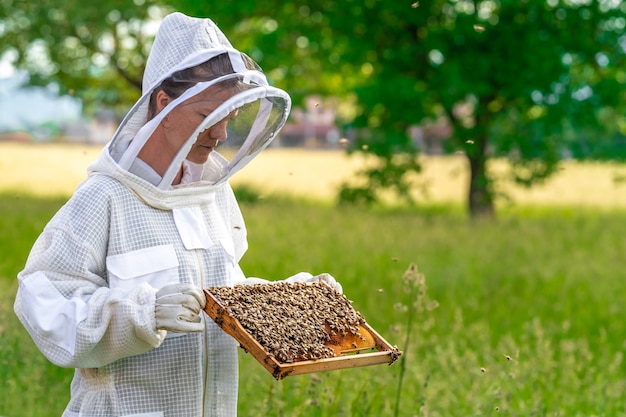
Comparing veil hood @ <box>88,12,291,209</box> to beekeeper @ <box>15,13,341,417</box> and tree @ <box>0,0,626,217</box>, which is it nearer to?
beekeeper @ <box>15,13,341,417</box>

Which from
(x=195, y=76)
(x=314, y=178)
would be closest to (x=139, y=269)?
(x=195, y=76)

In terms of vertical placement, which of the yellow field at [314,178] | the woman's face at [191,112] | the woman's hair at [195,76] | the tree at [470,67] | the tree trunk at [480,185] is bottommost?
the yellow field at [314,178]

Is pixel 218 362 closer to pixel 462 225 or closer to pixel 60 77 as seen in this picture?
pixel 462 225

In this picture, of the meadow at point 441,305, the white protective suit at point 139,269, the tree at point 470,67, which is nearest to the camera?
the white protective suit at point 139,269

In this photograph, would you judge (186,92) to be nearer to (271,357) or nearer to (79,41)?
(271,357)

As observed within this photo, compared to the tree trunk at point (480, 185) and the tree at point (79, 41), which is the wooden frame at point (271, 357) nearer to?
the tree trunk at point (480, 185)

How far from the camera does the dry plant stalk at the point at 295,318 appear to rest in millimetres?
2730

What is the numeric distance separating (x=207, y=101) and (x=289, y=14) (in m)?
13.2

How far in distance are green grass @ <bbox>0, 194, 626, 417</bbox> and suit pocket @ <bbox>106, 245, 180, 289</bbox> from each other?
3.68 feet

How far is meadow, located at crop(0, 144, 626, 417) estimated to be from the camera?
4957 millimetres

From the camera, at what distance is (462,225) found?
1444 centimetres

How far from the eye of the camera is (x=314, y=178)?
106 ft

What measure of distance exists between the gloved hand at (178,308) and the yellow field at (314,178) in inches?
512

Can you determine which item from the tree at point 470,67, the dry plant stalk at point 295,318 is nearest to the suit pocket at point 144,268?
the dry plant stalk at point 295,318
